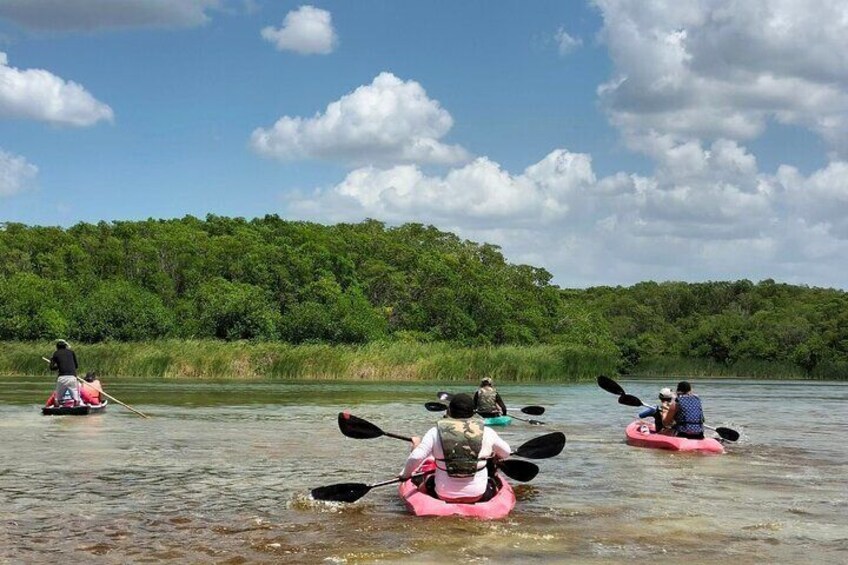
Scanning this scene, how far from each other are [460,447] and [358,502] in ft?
6.51

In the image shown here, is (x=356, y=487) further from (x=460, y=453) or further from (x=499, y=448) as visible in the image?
(x=499, y=448)

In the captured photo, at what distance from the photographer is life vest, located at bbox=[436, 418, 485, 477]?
34.4ft

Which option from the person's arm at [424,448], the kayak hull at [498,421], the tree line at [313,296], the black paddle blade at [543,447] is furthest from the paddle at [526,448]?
the tree line at [313,296]

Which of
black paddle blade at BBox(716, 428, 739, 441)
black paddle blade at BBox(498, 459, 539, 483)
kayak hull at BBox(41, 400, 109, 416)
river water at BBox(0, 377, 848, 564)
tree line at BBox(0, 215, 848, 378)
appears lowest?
river water at BBox(0, 377, 848, 564)

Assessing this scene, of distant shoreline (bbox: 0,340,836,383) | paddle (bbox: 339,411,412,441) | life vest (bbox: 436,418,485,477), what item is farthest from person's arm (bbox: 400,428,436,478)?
distant shoreline (bbox: 0,340,836,383)

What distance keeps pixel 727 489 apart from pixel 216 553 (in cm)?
723

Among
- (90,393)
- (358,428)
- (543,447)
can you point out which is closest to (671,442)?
(543,447)

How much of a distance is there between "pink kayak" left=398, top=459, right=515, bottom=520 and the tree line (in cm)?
5624

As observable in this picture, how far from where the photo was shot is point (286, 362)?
48.0 metres

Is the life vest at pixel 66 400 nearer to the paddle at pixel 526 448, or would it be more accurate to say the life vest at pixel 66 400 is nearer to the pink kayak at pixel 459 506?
the paddle at pixel 526 448

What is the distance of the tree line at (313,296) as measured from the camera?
224 feet

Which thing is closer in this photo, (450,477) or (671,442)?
(450,477)

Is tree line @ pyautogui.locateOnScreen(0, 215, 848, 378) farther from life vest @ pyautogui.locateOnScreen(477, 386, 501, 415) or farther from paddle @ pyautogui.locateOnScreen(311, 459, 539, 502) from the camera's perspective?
paddle @ pyautogui.locateOnScreen(311, 459, 539, 502)

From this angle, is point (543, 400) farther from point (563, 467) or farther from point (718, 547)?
point (718, 547)
